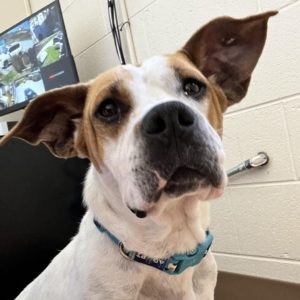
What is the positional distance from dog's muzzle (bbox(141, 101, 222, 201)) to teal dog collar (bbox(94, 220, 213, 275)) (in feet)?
0.85

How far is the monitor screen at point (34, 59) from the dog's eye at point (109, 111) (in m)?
1.46

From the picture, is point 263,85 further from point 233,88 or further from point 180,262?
point 180,262

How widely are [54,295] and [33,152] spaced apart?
2.68 ft

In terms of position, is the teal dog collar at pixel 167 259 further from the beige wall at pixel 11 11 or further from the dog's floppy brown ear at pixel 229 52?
the beige wall at pixel 11 11

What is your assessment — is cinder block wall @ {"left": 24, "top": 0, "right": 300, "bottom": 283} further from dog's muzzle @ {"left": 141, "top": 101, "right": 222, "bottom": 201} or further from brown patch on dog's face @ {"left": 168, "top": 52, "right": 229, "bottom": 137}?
dog's muzzle @ {"left": 141, "top": 101, "right": 222, "bottom": 201}

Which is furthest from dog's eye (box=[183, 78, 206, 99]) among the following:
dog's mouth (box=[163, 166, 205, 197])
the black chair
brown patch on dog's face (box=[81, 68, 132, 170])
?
the black chair

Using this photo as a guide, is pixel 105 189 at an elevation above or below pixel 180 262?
above

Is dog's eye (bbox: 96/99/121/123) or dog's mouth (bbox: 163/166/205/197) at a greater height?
dog's eye (bbox: 96/99/121/123)

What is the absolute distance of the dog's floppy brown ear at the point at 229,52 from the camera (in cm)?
119

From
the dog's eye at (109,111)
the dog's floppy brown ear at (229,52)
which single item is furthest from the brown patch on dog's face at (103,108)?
the dog's floppy brown ear at (229,52)

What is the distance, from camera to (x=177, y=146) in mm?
890

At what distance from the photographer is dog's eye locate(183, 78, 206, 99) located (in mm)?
1100

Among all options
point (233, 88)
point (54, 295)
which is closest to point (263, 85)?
point (233, 88)

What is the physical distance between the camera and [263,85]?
5.79 feet
